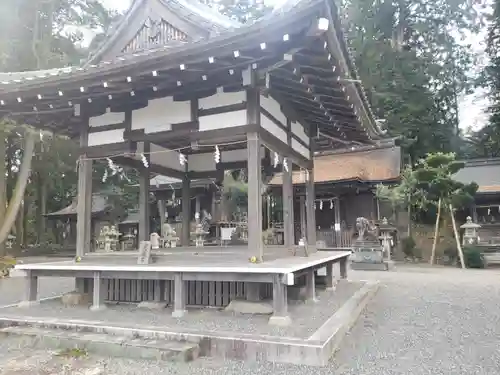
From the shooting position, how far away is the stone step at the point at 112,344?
3638 mm

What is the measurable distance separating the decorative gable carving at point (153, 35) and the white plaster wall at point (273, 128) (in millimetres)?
2039

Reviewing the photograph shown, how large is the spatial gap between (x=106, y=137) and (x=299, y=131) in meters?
3.34

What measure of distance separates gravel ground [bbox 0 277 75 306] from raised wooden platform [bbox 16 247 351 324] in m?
1.65

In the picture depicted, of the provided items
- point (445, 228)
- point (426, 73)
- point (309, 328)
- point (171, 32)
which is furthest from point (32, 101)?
point (426, 73)

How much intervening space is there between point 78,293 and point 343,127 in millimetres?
5463

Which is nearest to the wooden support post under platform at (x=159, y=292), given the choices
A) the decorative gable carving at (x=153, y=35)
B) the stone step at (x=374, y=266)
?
the decorative gable carving at (x=153, y=35)

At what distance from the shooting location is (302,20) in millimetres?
3867

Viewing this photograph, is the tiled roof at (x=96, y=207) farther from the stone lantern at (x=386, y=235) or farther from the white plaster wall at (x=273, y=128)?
the white plaster wall at (x=273, y=128)

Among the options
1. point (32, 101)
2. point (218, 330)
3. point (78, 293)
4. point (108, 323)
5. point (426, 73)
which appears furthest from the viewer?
point (426, 73)

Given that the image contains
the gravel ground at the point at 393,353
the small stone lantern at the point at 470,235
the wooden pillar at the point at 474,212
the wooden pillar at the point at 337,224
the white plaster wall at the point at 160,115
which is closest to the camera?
the gravel ground at the point at 393,353

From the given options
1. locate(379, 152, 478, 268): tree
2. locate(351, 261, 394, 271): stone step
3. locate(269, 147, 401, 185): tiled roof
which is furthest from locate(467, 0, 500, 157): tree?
locate(351, 261, 394, 271): stone step

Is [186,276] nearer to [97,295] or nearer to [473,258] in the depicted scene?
[97,295]

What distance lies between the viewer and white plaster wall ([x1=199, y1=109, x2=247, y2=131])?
5141 millimetres

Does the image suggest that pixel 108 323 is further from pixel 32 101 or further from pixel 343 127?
pixel 343 127
